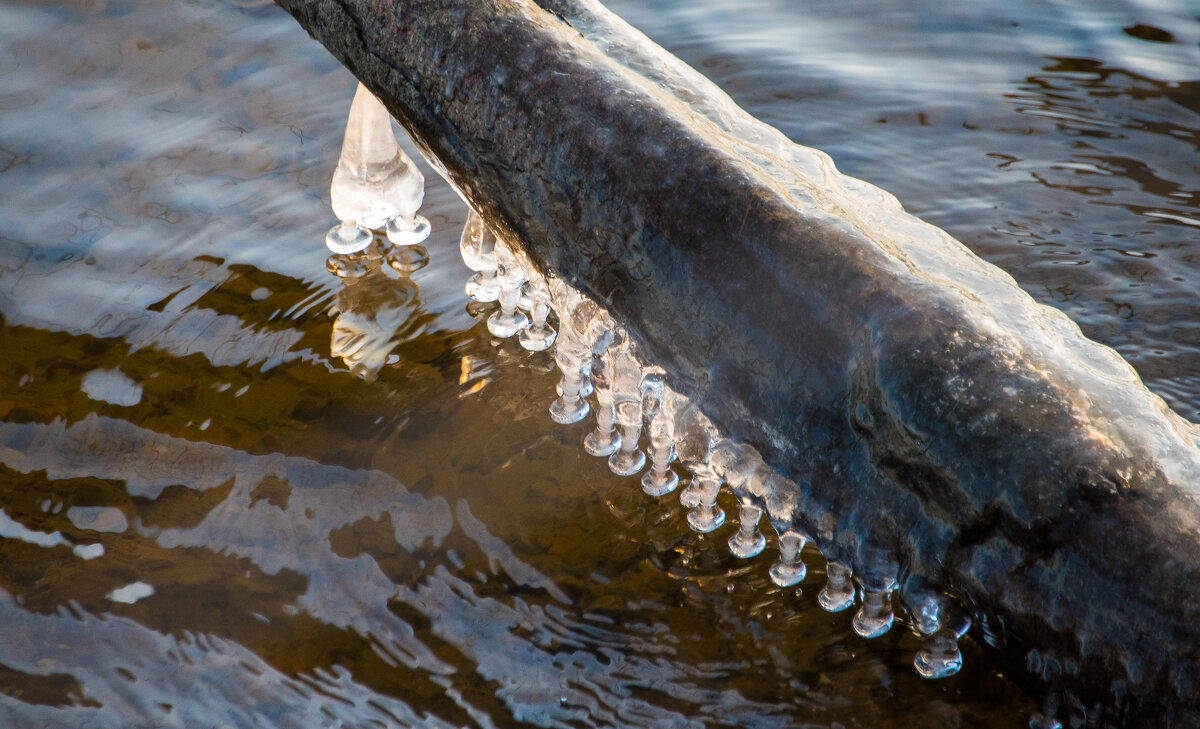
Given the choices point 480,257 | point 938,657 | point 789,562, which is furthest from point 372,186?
point 938,657

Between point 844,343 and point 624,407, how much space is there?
0.70m

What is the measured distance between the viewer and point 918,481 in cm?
141

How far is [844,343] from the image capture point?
1.46 m

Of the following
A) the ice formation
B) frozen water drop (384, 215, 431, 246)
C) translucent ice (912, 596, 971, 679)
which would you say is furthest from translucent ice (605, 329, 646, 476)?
frozen water drop (384, 215, 431, 246)

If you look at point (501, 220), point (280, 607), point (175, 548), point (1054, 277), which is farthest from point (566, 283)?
point (1054, 277)

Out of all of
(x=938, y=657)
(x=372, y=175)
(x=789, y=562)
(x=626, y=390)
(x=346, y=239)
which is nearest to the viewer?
(x=938, y=657)

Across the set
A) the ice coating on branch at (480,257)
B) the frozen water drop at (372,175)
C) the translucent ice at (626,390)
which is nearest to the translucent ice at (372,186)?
the frozen water drop at (372,175)

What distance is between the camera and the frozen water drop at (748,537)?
1896mm

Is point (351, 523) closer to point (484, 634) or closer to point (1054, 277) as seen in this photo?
point (484, 634)

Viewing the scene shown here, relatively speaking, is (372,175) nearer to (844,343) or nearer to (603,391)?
(603,391)

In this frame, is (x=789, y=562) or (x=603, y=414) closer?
(x=789, y=562)

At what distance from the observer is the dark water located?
2.04 meters

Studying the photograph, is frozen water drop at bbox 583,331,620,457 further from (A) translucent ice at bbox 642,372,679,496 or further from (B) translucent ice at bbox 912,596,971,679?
(B) translucent ice at bbox 912,596,971,679

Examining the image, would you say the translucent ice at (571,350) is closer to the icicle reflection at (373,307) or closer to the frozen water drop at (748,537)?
the frozen water drop at (748,537)
